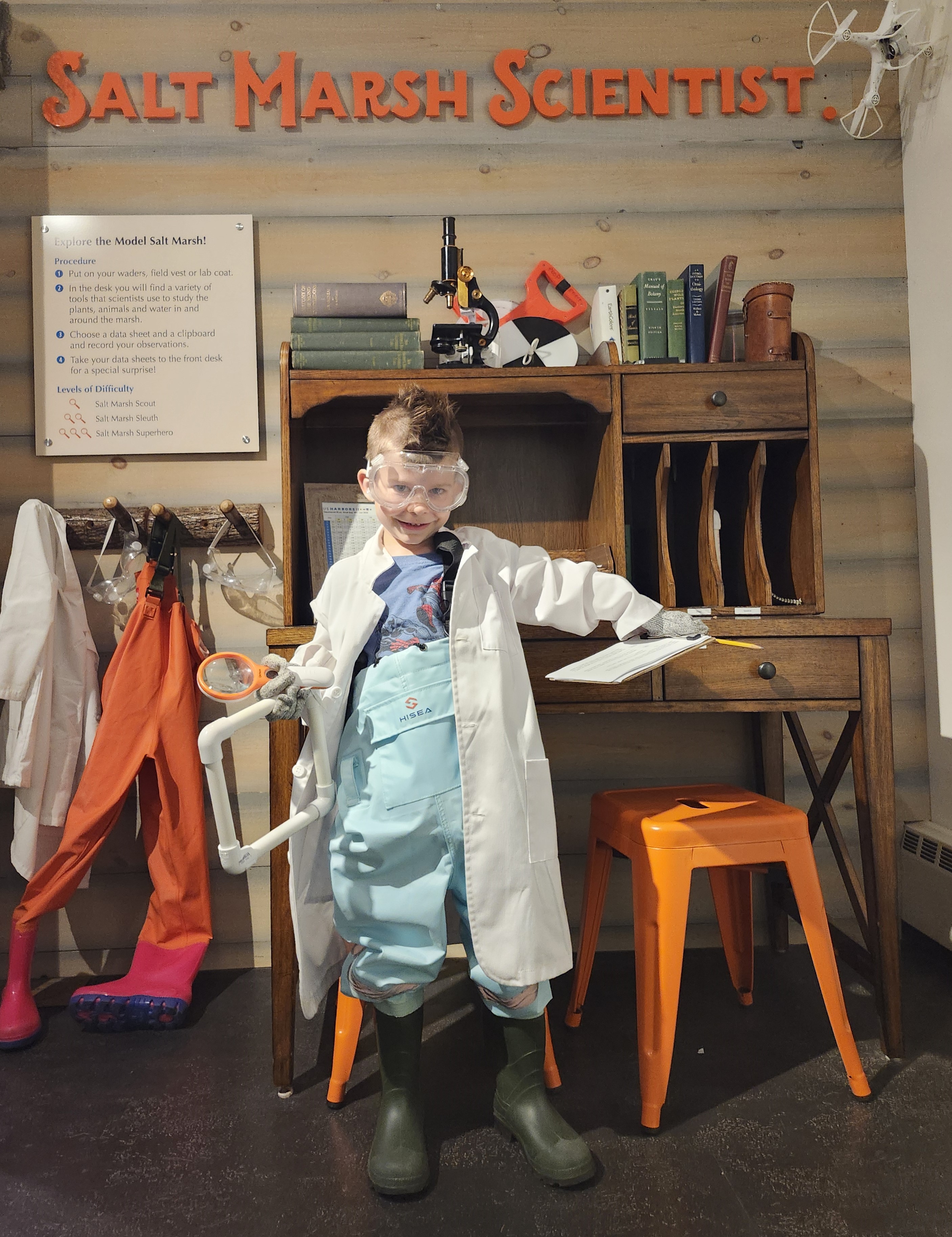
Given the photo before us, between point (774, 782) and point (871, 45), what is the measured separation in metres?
1.95

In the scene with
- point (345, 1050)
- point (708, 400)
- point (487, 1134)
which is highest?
point (708, 400)

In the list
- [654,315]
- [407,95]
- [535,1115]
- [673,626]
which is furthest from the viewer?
[407,95]

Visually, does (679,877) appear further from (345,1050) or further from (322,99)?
(322,99)

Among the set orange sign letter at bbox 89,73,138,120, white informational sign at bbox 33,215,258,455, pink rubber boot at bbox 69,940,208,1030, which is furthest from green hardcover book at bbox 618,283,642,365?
pink rubber boot at bbox 69,940,208,1030

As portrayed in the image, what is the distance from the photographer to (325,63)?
224cm

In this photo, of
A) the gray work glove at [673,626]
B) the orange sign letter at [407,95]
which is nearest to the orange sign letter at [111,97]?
the orange sign letter at [407,95]

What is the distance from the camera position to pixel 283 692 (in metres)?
1.26

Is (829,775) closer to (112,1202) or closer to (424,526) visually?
(424,526)

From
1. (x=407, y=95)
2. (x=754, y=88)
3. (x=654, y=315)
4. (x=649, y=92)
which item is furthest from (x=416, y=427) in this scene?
(x=754, y=88)

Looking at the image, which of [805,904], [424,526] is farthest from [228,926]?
[805,904]

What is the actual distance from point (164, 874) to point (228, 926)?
0.96 feet

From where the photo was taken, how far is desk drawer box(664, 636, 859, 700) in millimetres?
1679

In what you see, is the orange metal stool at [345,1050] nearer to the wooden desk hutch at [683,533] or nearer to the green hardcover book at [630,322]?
the wooden desk hutch at [683,533]

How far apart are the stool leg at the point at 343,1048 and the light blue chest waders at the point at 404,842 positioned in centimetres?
11
